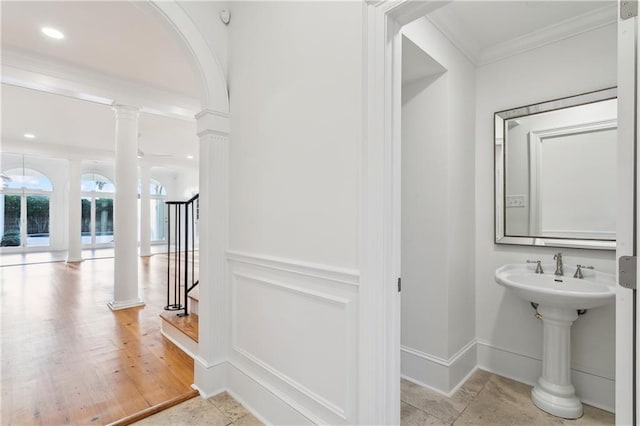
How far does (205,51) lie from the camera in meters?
2.18

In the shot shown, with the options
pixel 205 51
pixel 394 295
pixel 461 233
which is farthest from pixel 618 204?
pixel 205 51

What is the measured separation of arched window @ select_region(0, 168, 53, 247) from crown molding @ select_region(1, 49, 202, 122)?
7.99 m

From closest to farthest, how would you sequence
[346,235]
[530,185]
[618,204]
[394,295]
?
[618,204] < [394,295] < [346,235] < [530,185]

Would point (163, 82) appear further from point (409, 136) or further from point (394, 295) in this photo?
point (394, 295)

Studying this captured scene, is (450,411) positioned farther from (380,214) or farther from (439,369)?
(380,214)

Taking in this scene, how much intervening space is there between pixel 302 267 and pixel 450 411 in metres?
1.43

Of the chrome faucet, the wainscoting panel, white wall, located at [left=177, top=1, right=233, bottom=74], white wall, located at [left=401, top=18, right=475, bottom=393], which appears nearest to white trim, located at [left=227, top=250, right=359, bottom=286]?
the wainscoting panel

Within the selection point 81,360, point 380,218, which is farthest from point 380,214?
point 81,360

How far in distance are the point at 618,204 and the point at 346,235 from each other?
0.97m

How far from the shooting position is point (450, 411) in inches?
80.7

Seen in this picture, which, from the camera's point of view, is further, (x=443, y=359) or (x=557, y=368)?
(x=443, y=359)

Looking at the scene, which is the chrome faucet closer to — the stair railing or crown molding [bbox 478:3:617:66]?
crown molding [bbox 478:3:617:66]

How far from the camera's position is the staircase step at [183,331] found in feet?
8.96

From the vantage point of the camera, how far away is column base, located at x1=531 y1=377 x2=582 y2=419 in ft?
6.53
